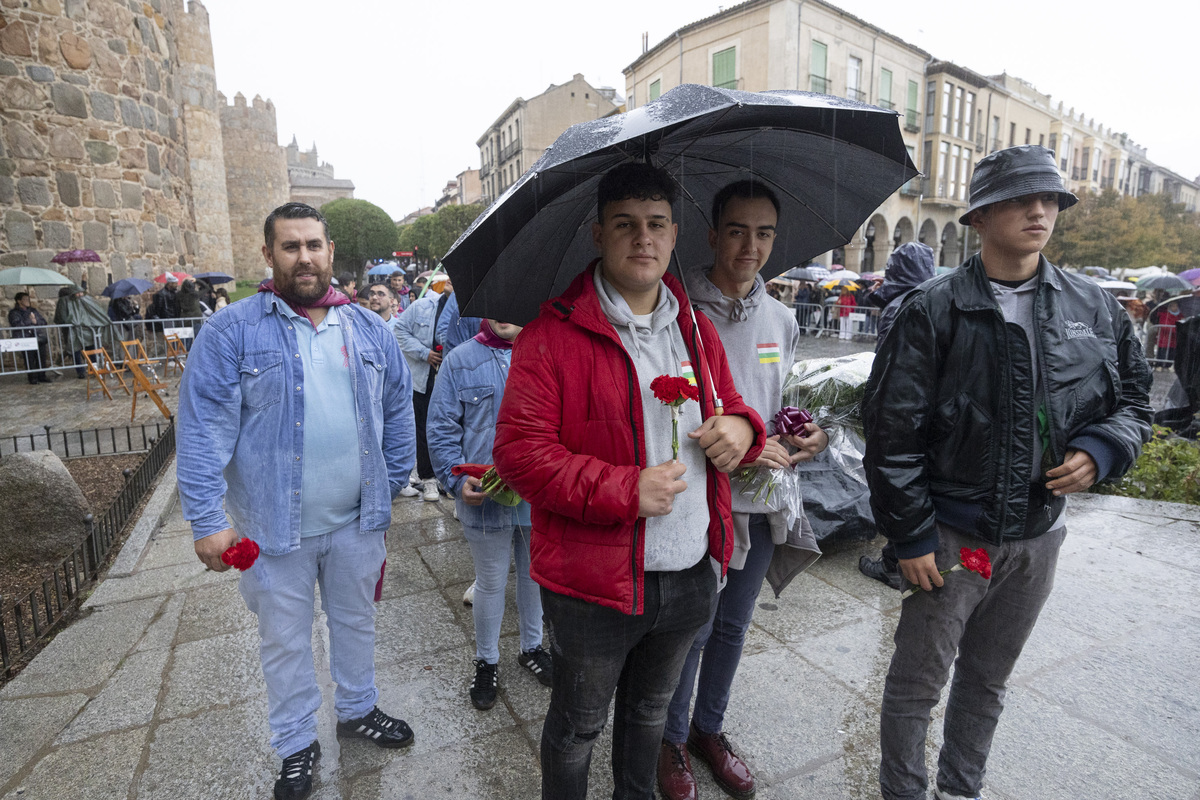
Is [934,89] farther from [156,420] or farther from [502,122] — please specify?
[156,420]

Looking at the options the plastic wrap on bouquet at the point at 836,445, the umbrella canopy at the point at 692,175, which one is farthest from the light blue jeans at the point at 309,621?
the plastic wrap on bouquet at the point at 836,445

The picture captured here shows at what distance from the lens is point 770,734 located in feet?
8.61

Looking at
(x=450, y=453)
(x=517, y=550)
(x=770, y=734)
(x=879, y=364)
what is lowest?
(x=770, y=734)

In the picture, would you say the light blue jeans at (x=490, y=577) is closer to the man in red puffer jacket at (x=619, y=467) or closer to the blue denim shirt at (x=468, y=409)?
the blue denim shirt at (x=468, y=409)

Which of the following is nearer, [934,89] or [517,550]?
[517,550]

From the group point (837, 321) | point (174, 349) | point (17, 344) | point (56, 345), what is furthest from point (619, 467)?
point (837, 321)

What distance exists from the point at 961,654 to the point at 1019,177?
1.51m

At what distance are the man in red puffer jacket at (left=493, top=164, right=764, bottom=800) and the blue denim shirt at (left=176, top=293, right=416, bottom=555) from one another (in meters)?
0.98

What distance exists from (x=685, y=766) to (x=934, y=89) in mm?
39229

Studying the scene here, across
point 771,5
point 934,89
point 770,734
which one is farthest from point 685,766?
point 934,89

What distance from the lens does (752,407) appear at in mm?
2203

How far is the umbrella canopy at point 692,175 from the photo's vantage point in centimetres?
157

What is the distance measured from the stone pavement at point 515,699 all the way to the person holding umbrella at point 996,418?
0.75 m

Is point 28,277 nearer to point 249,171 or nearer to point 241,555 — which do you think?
point 241,555
